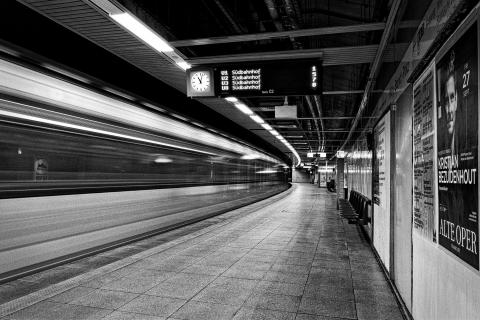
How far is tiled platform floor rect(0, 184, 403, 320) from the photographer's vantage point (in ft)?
11.4

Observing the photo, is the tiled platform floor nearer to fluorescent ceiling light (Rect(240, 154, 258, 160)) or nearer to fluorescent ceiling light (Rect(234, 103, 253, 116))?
fluorescent ceiling light (Rect(234, 103, 253, 116))

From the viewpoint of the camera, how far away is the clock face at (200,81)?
19.7 ft

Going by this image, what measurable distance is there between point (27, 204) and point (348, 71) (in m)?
7.74

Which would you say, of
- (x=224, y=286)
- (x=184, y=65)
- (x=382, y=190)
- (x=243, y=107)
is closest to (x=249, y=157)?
(x=243, y=107)

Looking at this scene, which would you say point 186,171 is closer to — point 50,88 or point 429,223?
point 50,88

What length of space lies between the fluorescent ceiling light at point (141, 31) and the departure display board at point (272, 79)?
1.06 metres

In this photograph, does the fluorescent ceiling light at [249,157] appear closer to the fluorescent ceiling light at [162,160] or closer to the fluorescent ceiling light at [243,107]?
the fluorescent ceiling light at [243,107]

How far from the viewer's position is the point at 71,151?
450cm

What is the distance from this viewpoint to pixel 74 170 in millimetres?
4535

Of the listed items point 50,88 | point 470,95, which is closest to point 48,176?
point 50,88

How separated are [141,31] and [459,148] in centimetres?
386

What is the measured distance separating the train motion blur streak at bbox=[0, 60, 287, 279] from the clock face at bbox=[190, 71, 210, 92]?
3.61ft

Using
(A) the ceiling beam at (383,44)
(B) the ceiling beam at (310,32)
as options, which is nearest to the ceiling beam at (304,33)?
(B) the ceiling beam at (310,32)

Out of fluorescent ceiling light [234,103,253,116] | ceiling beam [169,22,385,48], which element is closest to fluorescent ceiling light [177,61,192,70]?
ceiling beam [169,22,385,48]
